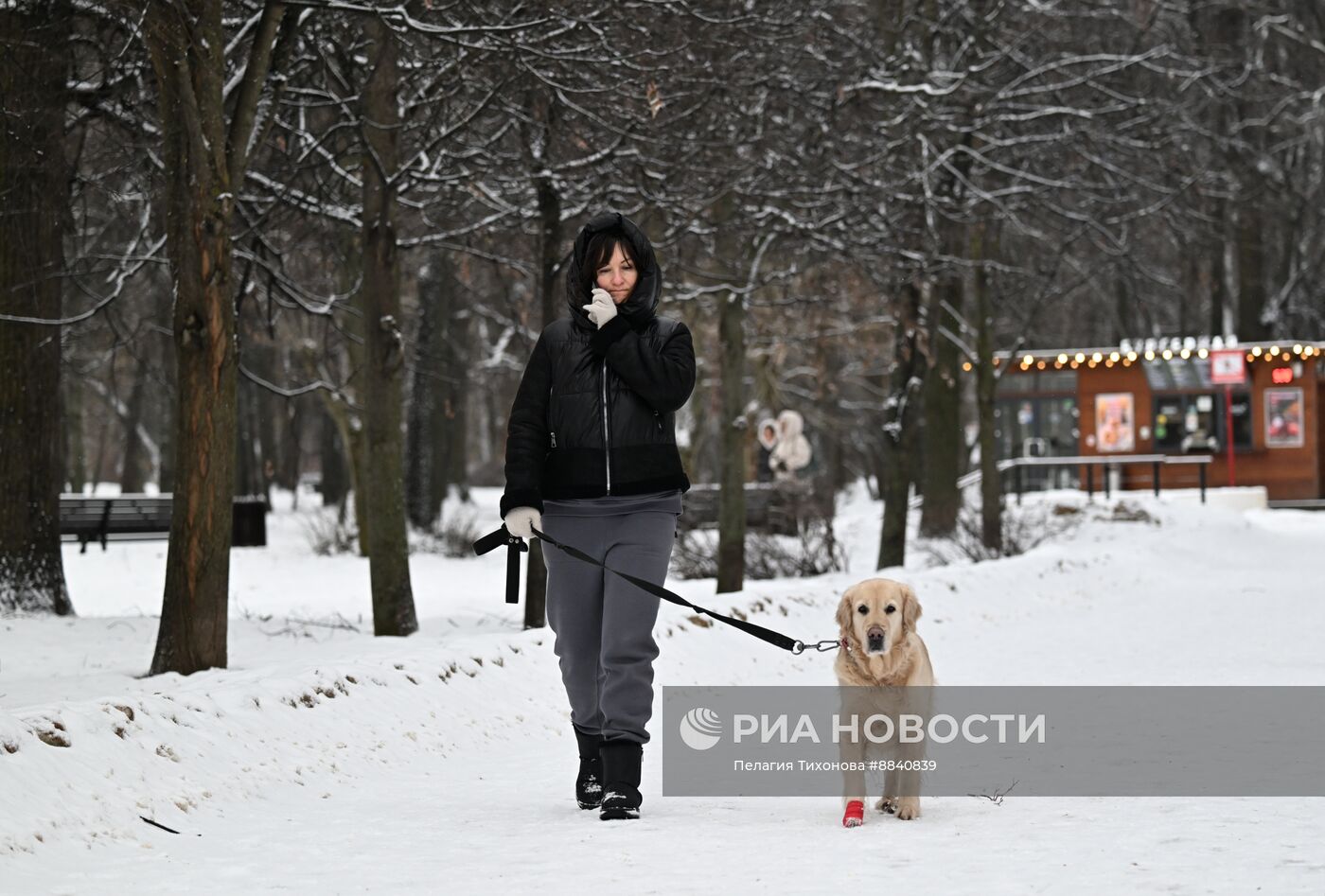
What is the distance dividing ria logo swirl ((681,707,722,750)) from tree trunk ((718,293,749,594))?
7.62m

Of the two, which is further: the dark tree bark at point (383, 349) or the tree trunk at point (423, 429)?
the tree trunk at point (423, 429)

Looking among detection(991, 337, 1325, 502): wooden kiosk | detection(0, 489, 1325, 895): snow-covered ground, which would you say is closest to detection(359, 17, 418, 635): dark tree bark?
detection(0, 489, 1325, 895): snow-covered ground

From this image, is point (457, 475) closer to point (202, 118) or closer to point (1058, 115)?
point (1058, 115)

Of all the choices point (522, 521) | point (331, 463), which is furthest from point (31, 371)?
point (331, 463)

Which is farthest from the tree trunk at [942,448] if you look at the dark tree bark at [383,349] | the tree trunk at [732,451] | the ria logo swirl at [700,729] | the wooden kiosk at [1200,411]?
the ria logo swirl at [700,729]

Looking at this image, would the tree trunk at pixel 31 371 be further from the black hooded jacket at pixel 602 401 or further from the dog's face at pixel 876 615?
the dog's face at pixel 876 615

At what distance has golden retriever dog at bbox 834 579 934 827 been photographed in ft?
19.0

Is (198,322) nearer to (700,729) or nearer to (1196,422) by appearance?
(700,729)

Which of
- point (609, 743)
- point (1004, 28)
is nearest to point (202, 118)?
point (609, 743)

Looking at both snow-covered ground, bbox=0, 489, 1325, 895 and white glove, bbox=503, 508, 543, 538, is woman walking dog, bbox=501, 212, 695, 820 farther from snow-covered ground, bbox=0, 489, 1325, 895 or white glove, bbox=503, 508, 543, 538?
snow-covered ground, bbox=0, 489, 1325, 895

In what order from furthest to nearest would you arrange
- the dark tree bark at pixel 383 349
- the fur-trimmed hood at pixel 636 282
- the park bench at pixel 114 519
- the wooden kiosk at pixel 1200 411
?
the wooden kiosk at pixel 1200 411 < the park bench at pixel 114 519 < the dark tree bark at pixel 383 349 < the fur-trimmed hood at pixel 636 282

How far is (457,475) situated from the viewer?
40.2 m

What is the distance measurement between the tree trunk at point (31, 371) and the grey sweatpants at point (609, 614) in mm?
7882

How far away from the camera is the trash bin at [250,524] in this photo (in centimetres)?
2764
